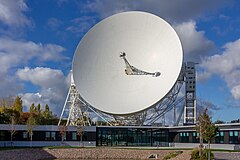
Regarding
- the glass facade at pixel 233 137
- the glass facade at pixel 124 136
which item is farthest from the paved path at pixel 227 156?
the glass facade at pixel 124 136

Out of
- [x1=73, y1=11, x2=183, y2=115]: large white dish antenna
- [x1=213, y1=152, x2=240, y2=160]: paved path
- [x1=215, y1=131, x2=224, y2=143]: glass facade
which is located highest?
[x1=73, y1=11, x2=183, y2=115]: large white dish antenna

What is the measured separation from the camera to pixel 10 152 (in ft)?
127

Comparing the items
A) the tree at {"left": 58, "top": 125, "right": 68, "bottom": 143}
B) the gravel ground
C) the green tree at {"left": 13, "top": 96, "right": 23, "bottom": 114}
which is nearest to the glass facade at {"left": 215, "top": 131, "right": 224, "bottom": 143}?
the gravel ground

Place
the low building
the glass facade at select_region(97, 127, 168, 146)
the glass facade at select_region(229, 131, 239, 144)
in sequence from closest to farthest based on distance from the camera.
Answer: the glass facade at select_region(229, 131, 239, 144), the low building, the glass facade at select_region(97, 127, 168, 146)

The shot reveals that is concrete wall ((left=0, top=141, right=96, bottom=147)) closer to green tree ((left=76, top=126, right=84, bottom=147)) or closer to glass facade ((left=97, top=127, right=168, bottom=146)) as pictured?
Result: green tree ((left=76, top=126, right=84, bottom=147))

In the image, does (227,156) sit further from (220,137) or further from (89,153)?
(89,153)

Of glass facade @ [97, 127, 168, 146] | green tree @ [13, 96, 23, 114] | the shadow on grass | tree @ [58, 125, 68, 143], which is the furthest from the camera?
green tree @ [13, 96, 23, 114]

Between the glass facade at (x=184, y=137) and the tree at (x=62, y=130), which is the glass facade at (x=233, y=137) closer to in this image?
the glass facade at (x=184, y=137)

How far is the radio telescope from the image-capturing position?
4638cm

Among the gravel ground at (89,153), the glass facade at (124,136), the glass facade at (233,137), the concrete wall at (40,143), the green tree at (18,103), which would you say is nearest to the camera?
the gravel ground at (89,153)

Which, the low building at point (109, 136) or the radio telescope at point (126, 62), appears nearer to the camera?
the radio telescope at point (126, 62)

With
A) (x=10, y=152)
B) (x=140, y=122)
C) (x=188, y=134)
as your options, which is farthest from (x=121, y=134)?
(x=10, y=152)

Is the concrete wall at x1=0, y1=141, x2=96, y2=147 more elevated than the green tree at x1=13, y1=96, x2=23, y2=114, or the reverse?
the green tree at x1=13, y1=96, x2=23, y2=114

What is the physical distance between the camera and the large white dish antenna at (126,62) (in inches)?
1827
